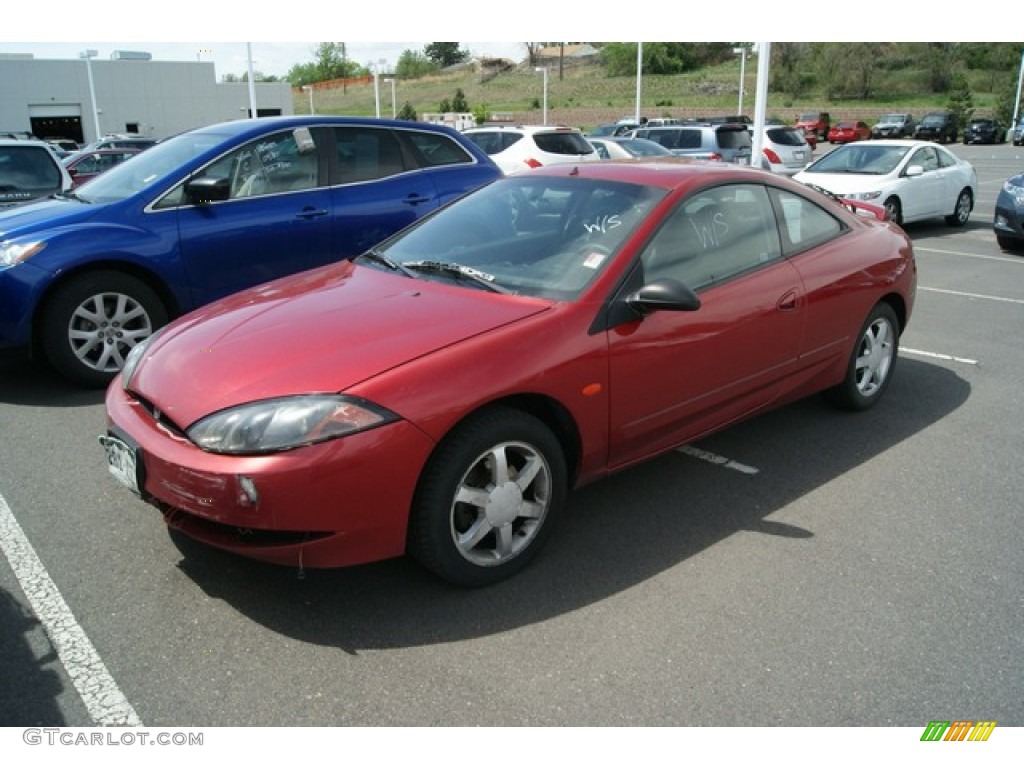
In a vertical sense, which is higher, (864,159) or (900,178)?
(864,159)

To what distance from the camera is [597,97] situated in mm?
78500

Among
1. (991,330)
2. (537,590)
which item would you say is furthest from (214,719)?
(991,330)

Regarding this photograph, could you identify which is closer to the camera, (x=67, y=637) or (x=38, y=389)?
(x=67, y=637)

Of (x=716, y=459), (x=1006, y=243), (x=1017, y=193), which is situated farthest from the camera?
(x=1006, y=243)

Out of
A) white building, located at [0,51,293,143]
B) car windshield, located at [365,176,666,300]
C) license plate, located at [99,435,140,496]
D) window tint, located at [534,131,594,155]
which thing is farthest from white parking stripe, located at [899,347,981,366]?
white building, located at [0,51,293,143]

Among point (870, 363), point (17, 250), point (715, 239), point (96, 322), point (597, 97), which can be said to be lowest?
point (870, 363)

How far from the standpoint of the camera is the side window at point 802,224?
4.41m

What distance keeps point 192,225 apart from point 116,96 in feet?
185

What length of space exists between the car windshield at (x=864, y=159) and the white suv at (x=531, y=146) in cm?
372

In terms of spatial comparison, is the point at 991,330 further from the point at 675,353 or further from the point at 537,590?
the point at 537,590

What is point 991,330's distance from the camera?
7.20m

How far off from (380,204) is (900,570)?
15.2ft

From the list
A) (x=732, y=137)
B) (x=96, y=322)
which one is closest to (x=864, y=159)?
(x=732, y=137)

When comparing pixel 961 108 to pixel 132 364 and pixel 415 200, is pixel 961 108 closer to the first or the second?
pixel 415 200
